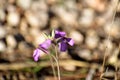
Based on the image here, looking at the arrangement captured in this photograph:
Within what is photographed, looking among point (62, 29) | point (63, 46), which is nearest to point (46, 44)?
point (63, 46)

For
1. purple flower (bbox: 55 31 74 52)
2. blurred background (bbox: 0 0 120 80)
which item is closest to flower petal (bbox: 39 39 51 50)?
purple flower (bbox: 55 31 74 52)

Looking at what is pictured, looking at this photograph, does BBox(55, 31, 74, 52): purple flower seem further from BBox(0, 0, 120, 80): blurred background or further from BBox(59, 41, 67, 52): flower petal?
BBox(0, 0, 120, 80): blurred background

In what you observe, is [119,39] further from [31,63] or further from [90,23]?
[31,63]

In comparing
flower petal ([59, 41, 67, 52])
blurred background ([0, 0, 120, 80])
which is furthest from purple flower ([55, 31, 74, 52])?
blurred background ([0, 0, 120, 80])

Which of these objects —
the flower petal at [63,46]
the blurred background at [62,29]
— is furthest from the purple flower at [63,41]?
the blurred background at [62,29]

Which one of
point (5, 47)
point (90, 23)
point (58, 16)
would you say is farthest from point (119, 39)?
point (5, 47)

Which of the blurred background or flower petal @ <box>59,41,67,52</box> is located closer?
flower petal @ <box>59,41,67,52</box>

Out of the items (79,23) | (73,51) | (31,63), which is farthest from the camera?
(79,23)

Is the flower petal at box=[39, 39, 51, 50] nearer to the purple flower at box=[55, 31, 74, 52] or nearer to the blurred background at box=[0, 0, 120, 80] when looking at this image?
the purple flower at box=[55, 31, 74, 52]
